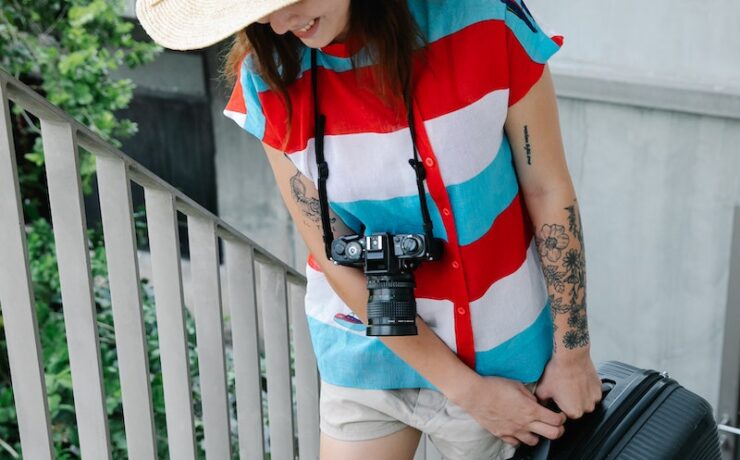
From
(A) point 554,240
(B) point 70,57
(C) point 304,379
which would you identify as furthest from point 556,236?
(B) point 70,57

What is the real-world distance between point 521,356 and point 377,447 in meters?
0.29

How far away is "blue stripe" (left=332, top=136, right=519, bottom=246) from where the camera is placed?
4.74 ft

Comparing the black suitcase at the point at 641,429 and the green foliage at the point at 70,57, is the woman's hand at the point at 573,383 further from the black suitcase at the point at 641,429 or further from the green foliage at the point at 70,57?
the green foliage at the point at 70,57

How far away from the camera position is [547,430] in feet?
5.06

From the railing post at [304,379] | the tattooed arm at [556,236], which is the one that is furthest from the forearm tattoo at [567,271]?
the railing post at [304,379]

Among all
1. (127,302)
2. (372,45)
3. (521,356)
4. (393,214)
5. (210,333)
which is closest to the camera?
(372,45)

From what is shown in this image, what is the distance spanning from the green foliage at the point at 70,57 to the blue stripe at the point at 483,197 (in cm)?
294

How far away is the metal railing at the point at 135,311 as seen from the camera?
61.9 inches

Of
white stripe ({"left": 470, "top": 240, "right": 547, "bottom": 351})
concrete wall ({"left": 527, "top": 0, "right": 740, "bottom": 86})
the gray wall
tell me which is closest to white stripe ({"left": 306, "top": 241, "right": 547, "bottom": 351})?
white stripe ({"left": 470, "top": 240, "right": 547, "bottom": 351})

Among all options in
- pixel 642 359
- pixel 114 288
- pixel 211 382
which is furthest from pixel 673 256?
pixel 114 288

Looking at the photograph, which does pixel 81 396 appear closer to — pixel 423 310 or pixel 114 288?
pixel 114 288

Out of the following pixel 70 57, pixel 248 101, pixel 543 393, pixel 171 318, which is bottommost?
pixel 543 393

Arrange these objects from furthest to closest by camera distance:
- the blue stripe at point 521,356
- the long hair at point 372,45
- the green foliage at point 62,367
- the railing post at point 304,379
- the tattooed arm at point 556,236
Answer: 1. the green foliage at point 62,367
2. the railing post at point 304,379
3. the blue stripe at point 521,356
4. the tattooed arm at point 556,236
5. the long hair at point 372,45

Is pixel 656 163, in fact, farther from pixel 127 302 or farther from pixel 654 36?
pixel 127 302
